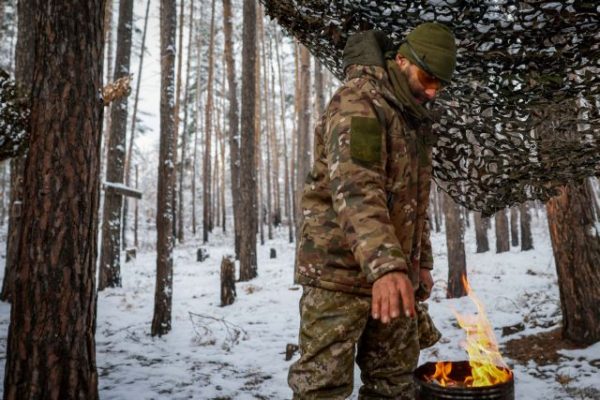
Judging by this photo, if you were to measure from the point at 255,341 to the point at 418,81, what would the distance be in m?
4.59

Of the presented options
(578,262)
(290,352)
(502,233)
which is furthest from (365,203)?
(502,233)

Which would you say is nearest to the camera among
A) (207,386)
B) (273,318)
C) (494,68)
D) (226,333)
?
(494,68)

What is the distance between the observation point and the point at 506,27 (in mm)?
2422

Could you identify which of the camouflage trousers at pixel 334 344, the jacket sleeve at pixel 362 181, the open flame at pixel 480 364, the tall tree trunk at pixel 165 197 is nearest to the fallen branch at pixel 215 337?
the tall tree trunk at pixel 165 197

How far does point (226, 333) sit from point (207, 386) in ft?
6.69

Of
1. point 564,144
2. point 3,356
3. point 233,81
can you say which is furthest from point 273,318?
point 233,81

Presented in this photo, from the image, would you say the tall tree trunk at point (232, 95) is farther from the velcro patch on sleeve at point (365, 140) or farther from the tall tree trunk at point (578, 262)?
the velcro patch on sleeve at point (365, 140)

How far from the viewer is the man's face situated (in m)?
2.06

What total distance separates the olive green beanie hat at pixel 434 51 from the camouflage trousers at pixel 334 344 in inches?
46.2

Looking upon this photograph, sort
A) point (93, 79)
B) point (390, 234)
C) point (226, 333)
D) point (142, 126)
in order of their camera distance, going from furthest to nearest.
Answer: point (142, 126)
point (226, 333)
point (93, 79)
point (390, 234)

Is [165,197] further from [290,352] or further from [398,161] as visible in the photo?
[398,161]

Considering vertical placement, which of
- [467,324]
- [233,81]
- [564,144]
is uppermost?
[233,81]

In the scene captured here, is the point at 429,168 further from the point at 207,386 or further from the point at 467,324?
the point at 207,386

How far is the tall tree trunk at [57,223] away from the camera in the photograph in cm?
282
